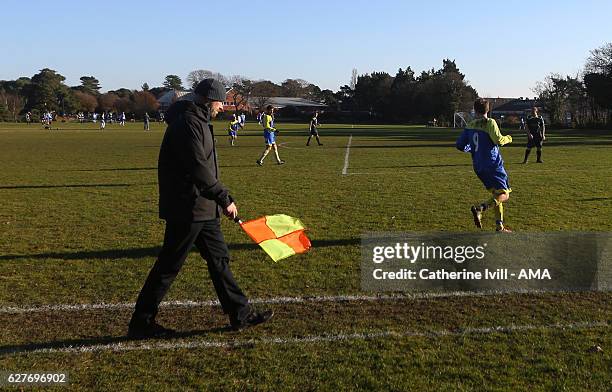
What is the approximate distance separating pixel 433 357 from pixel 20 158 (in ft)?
75.5

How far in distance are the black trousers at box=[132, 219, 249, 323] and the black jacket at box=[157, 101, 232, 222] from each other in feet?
0.46

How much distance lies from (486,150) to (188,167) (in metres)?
4.87

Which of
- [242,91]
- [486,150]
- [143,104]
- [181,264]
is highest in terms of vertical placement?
[242,91]

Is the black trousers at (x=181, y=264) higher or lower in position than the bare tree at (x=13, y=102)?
lower

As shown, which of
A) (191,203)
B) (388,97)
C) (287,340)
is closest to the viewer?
(191,203)

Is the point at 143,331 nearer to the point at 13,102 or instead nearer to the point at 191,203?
the point at 191,203

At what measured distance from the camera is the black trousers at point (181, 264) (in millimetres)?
4527

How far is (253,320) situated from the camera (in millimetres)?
4832

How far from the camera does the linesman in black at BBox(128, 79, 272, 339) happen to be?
432 cm

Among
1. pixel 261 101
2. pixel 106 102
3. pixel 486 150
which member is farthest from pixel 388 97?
pixel 486 150

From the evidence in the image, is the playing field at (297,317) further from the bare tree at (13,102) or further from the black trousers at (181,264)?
the bare tree at (13,102)

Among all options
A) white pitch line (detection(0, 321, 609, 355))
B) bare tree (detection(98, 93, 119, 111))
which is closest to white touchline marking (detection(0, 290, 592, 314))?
white pitch line (detection(0, 321, 609, 355))

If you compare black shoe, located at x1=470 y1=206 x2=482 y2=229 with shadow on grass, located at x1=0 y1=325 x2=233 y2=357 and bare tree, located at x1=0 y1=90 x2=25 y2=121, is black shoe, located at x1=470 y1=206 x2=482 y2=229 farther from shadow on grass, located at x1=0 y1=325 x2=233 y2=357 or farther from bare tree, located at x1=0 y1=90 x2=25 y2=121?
bare tree, located at x1=0 y1=90 x2=25 y2=121

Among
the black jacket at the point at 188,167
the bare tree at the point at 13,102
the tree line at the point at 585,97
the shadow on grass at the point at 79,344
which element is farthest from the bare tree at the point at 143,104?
the black jacket at the point at 188,167
